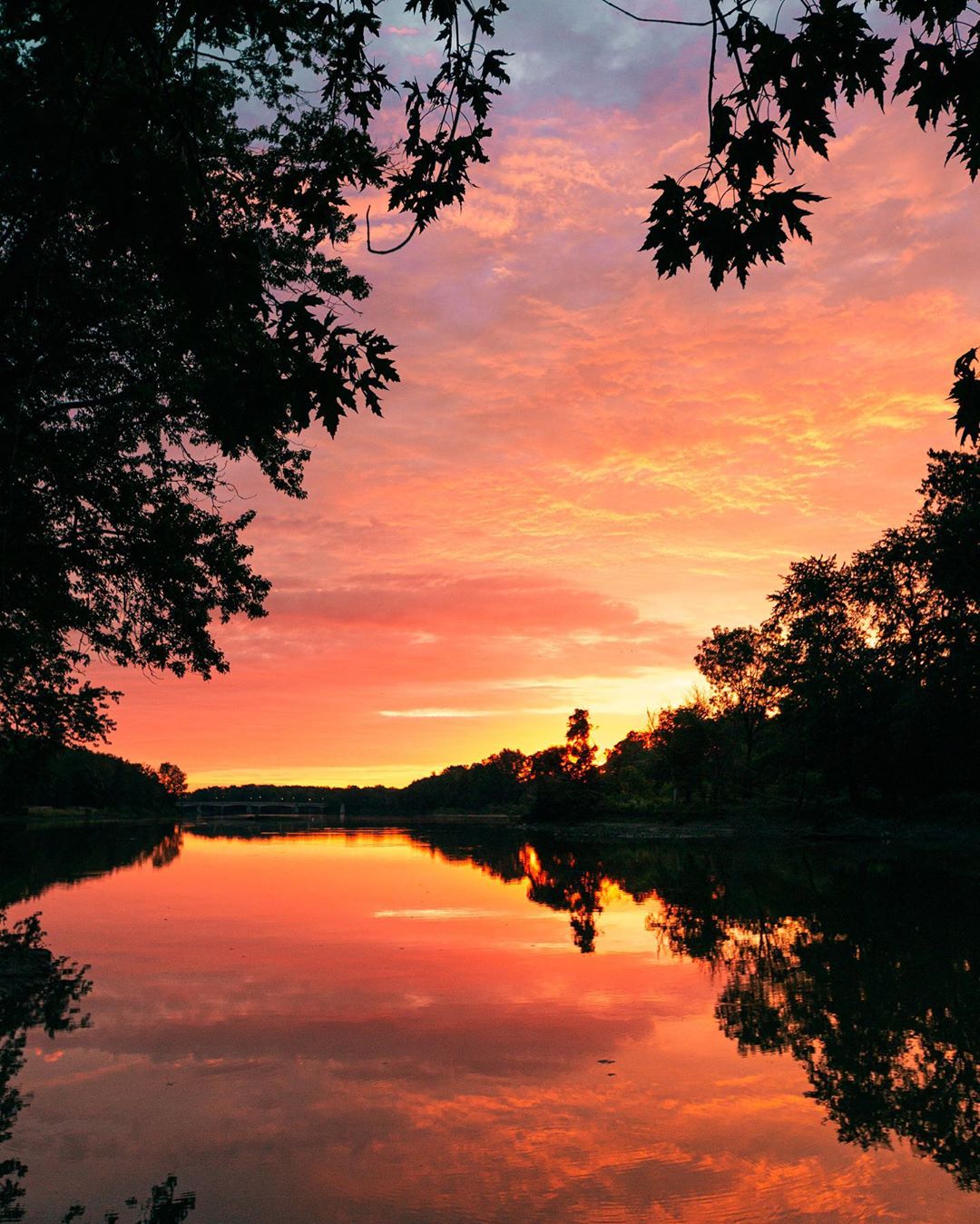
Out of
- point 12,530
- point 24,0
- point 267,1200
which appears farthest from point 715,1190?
point 12,530

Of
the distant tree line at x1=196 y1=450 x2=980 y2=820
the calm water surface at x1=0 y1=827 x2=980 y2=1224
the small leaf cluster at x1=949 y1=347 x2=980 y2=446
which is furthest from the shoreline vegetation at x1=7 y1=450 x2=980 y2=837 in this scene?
the small leaf cluster at x1=949 y1=347 x2=980 y2=446

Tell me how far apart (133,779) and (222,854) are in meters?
139

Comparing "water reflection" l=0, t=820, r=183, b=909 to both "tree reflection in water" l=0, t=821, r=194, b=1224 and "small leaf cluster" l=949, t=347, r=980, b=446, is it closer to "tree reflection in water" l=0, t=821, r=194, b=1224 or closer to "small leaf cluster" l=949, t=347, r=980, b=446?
"tree reflection in water" l=0, t=821, r=194, b=1224

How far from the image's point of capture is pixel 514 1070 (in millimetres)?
10734

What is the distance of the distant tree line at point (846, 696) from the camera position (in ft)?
150

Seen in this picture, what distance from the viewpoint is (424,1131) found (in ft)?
28.7

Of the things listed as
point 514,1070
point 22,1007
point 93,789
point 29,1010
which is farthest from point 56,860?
point 93,789

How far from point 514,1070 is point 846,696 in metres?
56.0

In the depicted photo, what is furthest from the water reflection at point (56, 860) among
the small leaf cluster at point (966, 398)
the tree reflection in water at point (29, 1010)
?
the small leaf cluster at point (966, 398)

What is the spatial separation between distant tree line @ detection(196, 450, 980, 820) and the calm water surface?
16.9 metres

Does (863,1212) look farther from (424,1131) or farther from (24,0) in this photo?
(24,0)

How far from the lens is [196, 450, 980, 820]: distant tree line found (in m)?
45.7

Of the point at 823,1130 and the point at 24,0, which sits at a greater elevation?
the point at 24,0

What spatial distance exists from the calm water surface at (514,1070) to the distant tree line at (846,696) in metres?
16.9
